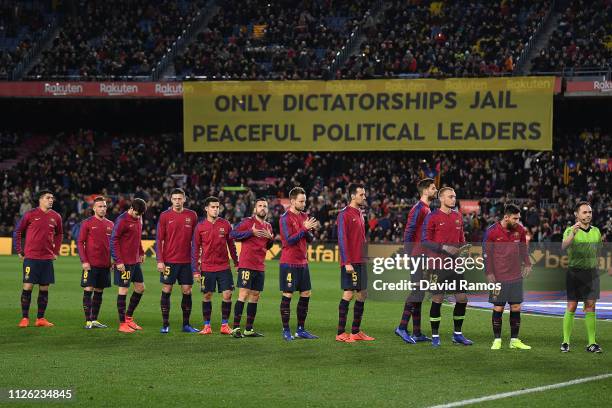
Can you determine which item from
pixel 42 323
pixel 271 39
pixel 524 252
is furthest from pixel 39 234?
pixel 271 39

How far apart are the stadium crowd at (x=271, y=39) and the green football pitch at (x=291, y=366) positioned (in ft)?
83.0

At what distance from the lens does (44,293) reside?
51.3ft

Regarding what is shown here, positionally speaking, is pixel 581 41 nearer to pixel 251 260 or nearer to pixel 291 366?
pixel 251 260

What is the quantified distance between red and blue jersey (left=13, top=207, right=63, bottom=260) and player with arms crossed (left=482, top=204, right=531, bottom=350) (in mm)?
6827

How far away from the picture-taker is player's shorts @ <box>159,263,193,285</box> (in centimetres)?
1499

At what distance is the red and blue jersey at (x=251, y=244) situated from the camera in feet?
46.6

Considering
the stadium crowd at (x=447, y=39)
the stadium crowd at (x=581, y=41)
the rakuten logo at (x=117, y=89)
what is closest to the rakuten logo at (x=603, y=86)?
the stadium crowd at (x=581, y=41)

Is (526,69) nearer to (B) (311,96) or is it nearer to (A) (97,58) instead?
(B) (311,96)

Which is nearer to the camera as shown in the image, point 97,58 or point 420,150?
point 420,150

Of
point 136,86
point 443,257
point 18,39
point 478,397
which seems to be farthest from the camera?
point 18,39

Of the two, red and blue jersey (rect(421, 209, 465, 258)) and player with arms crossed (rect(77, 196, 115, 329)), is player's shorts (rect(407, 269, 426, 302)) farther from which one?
player with arms crossed (rect(77, 196, 115, 329))

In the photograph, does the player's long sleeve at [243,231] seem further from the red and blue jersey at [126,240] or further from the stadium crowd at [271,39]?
the stadium crowd at [271,39]

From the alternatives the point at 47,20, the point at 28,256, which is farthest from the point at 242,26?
the point at 28,256

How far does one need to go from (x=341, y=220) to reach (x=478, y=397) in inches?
191
